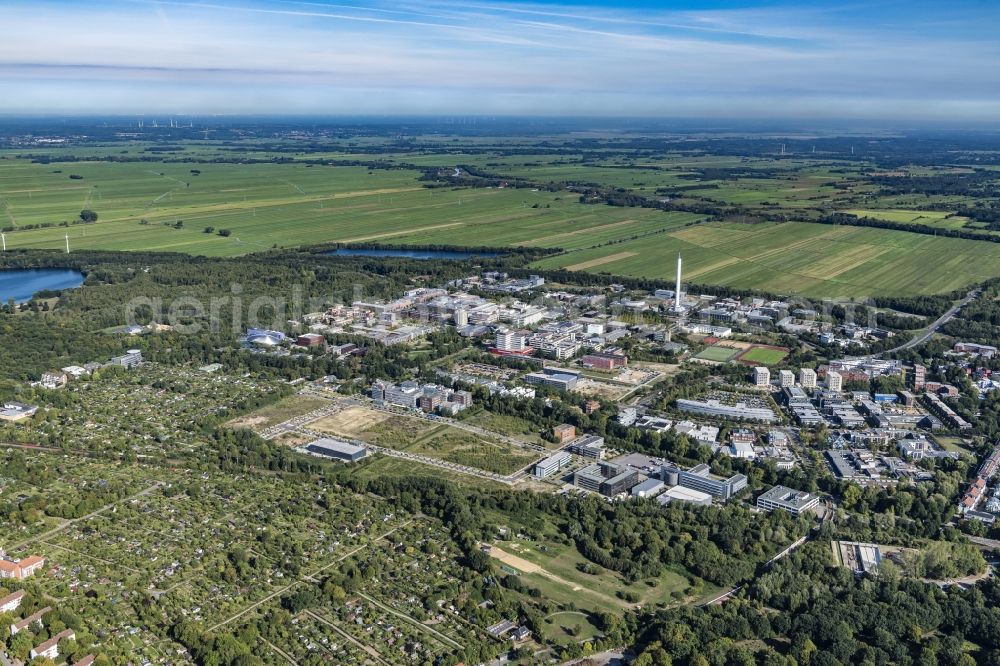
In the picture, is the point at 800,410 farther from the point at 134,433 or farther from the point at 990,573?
the point at 134,433

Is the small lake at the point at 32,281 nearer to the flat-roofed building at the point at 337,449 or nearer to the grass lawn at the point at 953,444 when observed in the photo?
the flat-roofed building at the point at 337,449

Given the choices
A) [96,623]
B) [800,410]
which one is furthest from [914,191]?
[96,623]

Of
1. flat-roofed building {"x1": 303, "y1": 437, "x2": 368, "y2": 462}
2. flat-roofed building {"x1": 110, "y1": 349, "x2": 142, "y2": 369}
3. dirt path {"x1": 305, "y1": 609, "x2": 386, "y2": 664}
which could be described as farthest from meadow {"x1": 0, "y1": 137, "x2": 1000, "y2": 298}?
dirt path {"x1": 305, "y1": 609, "x2": 386, "y2": 664}

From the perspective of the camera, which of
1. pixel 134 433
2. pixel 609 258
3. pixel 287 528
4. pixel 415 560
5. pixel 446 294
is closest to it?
pixel 415 560

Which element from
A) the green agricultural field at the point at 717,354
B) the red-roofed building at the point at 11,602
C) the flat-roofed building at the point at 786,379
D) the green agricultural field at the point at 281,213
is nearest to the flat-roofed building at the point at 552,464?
the flat-roofed building at the point at 786,379

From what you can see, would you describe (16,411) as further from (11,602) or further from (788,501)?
(788,501)
